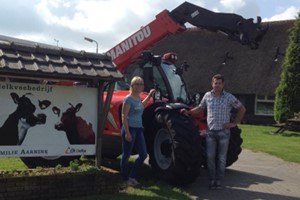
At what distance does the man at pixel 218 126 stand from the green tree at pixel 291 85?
62.1 ft

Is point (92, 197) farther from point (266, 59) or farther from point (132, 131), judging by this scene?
point (266, 59)

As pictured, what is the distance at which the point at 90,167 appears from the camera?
7.36 metres

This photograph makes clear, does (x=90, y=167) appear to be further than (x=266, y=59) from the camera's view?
No

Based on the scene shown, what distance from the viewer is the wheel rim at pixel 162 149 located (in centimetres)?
860

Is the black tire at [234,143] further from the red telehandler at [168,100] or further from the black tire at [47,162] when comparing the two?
the black tire at [47,162]

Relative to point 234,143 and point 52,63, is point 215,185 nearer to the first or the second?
point 234,143

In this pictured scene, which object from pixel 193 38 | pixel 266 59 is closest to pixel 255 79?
pixel 266 59

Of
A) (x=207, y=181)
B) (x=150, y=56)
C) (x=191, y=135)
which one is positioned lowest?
(x=207, y=181)

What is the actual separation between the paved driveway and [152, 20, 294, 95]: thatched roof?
776 inches

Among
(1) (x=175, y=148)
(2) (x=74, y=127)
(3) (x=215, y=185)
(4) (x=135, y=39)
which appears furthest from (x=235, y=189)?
(4) (x=135, y=39)

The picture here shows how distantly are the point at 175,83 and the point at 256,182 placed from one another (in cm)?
247

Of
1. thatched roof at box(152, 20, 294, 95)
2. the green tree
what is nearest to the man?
the green tree

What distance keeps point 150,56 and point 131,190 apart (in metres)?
3.00

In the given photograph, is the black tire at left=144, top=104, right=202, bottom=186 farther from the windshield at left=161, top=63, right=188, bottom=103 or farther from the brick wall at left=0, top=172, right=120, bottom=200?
the brick wall at left=0, top=172, right=120, bottom=200
